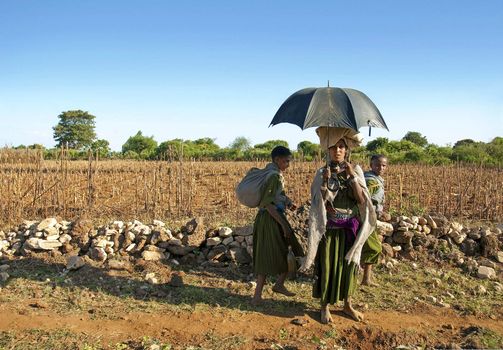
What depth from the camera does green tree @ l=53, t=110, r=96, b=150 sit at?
4466cm

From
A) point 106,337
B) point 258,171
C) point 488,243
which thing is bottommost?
point 106,337

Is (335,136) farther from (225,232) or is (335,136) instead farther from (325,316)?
(225,232)

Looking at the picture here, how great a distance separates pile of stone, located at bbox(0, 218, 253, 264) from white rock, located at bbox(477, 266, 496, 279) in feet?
9.22

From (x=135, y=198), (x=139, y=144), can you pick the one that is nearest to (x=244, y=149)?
(x=139, y=144)

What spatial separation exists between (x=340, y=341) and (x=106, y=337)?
1.94 metres

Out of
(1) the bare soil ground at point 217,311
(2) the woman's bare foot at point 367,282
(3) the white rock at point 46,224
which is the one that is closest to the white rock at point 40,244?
(3) the white rock at point 46,224

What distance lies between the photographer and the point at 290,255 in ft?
13.6

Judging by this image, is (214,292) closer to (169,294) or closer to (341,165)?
(169,294)

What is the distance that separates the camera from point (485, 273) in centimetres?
509

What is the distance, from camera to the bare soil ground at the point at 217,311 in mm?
3463

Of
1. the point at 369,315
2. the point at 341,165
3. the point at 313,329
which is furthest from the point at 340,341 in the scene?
the point at 341,165

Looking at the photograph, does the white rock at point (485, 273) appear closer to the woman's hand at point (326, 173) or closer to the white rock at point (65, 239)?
the woman's hand at point (326, 173)

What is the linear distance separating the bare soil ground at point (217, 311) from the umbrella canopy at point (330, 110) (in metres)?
1.77

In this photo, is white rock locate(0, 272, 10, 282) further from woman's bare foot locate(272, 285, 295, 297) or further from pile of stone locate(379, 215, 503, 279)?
pile of stone locate(379, 215, 503, 279)
